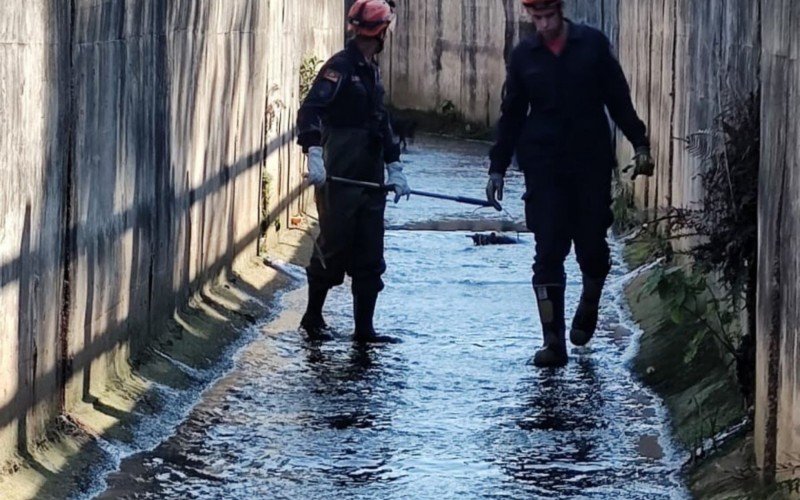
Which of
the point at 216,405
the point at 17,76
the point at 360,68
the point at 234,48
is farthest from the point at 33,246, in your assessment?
the point at 234,48

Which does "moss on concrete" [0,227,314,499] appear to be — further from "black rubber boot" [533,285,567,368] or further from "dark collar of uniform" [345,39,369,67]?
"black rubber boot" [533,285,567,368]

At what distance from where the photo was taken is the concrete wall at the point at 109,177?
6.38 meters

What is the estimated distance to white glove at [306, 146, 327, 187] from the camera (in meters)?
9.53

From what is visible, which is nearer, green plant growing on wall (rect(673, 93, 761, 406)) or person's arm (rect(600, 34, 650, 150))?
green plant growing on wall (rect(673, 93, 761, 406))

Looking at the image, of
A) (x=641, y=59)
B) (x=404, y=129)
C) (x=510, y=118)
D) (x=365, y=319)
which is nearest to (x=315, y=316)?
(x=365, y=319)

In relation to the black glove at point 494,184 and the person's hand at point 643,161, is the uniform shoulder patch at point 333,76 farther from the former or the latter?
the person's hand at point 643,161

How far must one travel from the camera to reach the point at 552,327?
916 cm

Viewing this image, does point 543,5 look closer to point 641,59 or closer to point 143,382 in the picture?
point 143,382

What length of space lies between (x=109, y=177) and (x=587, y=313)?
2.88 m

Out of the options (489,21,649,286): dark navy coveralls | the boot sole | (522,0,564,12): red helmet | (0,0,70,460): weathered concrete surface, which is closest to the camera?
(0,0,70,460): weathered concrete surface

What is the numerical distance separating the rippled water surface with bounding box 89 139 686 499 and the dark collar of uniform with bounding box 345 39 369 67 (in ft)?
4.96

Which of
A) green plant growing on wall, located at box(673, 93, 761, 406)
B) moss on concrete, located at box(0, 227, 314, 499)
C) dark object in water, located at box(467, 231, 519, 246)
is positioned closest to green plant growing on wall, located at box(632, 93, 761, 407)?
green plant growing on wall, located at box(673, 93, 761, 406)

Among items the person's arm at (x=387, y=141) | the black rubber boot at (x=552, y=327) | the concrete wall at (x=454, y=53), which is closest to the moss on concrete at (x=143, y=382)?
the person's arm at (x=387, y=141)

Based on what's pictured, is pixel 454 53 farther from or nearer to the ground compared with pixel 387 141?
farther from the ground
